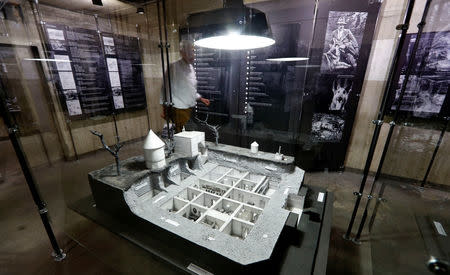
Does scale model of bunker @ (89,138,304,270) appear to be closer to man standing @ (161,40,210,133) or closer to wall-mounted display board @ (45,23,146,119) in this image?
man standing @ (161,40,210,133)

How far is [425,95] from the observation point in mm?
2361

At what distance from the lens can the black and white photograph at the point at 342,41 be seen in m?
2.69

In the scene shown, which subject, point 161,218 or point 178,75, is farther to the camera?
point 178,75

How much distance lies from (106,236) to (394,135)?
10.6 feet

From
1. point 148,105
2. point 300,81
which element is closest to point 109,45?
point 148,105

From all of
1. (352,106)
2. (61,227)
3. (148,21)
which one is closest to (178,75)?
(148,21)

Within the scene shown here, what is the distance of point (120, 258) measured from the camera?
5.45ft

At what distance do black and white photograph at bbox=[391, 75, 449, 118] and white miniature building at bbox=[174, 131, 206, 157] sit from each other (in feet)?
8.25

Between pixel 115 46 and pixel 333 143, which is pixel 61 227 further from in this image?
pixel 333 143

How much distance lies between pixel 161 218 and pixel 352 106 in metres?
3.17

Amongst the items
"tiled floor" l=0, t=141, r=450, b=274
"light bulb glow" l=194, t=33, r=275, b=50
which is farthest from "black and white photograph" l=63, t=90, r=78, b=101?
"light bulb glow" l=194, t=33, r=275, b=50

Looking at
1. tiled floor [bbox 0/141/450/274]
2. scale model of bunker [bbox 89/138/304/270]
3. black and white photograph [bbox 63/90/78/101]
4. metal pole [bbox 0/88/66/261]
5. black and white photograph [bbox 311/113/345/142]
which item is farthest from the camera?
black and white photograph [bbox 311/113/345/142]

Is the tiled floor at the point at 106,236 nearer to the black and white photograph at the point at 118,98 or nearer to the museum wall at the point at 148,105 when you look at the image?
the museum wall at the point at 148,105

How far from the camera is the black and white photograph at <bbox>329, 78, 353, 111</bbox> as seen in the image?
115 inches
